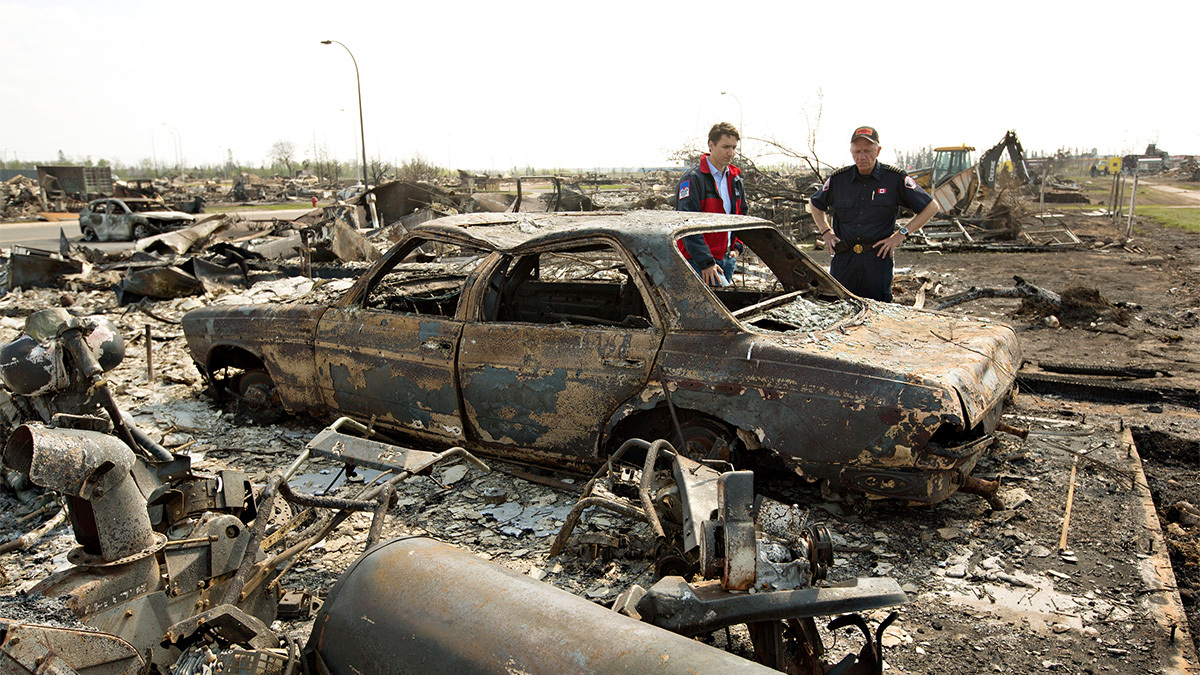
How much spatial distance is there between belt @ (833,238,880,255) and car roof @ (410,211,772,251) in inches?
48.6

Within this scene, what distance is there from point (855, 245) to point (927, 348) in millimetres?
1936

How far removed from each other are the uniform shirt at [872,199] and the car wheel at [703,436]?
252cm

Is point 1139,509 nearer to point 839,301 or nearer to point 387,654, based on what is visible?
point 839,301

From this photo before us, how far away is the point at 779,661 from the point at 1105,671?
1255 millimetres

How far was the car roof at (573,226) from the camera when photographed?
3.80 meters

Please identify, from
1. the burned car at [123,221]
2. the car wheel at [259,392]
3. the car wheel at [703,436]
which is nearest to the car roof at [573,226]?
the car wheel at [703,436]

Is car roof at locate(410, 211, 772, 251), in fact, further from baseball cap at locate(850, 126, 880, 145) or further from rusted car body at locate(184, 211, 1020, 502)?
baseball cap at locate(850, 126, 880, 145)

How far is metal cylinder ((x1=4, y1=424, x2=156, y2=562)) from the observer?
85.0 inches

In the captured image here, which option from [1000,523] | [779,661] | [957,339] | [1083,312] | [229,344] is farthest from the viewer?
[1083,312]

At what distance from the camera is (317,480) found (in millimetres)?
4379

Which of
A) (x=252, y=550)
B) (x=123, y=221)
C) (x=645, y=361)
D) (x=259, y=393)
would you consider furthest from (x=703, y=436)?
(x=123, y=221)

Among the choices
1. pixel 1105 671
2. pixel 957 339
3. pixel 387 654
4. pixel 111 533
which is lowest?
pixel 1105 671

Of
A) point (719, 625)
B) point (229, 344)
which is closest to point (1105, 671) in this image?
point (719, 625)

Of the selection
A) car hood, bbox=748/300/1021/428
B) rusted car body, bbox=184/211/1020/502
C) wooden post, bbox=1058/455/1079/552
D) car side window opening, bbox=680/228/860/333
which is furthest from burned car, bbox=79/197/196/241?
wooden post, bbox=1058/455/1079/552
